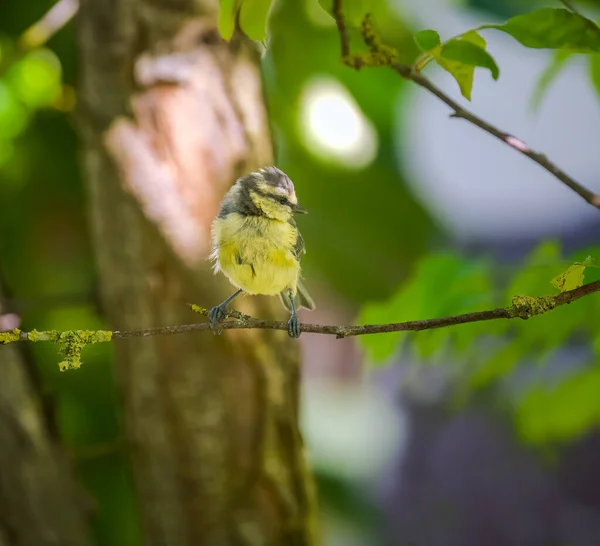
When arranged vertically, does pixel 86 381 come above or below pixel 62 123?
below

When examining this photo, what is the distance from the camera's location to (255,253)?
54 cm

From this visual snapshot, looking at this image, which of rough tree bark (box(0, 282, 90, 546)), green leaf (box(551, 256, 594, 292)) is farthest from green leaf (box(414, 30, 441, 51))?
rough tree bark (box(0, 282, 90, 546))

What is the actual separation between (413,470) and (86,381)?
2.71 feet

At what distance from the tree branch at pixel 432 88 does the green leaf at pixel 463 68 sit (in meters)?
0.01

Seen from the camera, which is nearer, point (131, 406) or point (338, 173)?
point (131, 406)

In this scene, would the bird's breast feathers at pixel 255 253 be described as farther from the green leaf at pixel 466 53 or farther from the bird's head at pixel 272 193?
the green leaf at pixel 466 53

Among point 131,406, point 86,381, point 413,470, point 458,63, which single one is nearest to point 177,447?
point 131,406

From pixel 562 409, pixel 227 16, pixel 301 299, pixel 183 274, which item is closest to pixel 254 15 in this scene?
pixel 227 16

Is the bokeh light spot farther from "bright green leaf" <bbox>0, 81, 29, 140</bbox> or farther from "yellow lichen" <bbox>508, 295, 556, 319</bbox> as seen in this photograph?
"yellow lichen" <bbox>508, 295, 556, 319</bbox>

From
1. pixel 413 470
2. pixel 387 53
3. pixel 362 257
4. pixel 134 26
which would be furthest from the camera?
pixel 413 470

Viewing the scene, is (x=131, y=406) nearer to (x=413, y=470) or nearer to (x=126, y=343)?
(x=126, y=343)

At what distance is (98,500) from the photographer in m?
1.02

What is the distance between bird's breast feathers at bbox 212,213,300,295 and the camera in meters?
0.53

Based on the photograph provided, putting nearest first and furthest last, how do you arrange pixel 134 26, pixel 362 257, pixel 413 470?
pixel 134 26
pixel 362 257
pixel 413 470
